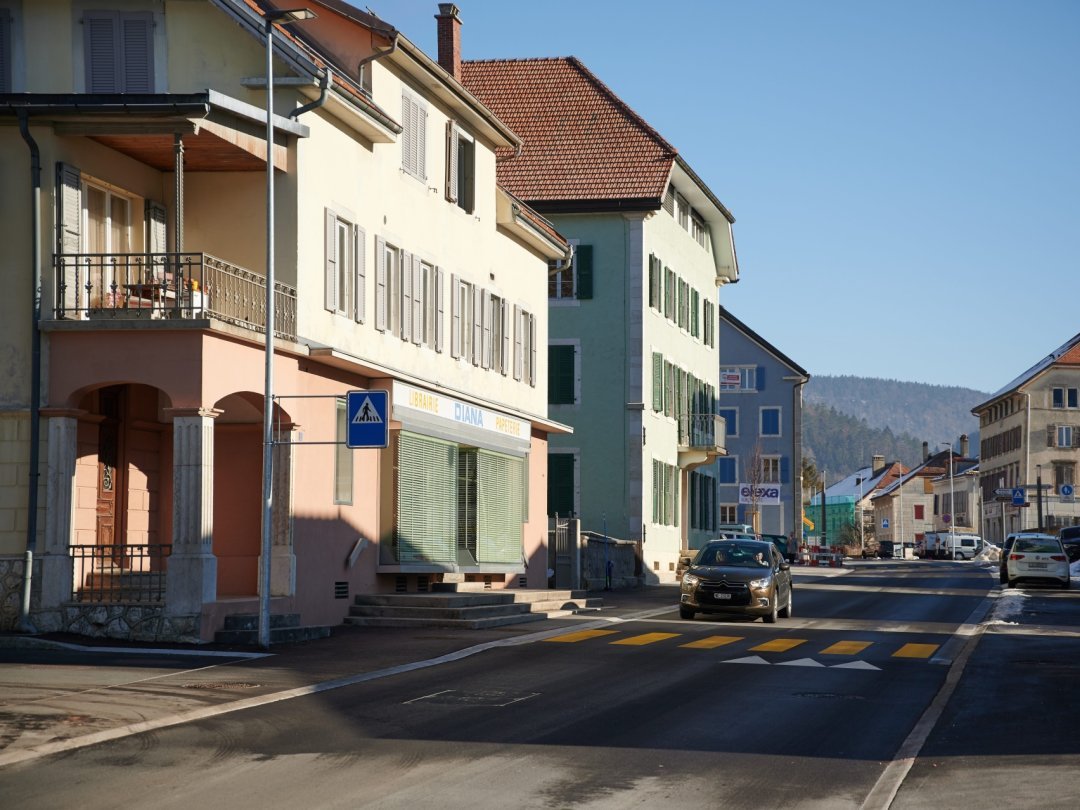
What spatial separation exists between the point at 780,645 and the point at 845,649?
39.8 inches

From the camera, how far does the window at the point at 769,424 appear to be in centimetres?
9519

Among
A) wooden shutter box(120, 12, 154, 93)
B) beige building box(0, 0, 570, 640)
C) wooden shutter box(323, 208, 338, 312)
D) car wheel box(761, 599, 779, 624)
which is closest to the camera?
beige building box(0, 0, 570, 640)

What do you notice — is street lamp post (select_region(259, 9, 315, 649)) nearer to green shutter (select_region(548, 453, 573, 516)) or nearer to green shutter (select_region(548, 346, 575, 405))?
green shutter (select_region(548, 453, 573, 516))

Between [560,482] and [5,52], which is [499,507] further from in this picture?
[5,52]

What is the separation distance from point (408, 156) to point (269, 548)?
11.0 meters

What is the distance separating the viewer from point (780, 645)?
25.0 m

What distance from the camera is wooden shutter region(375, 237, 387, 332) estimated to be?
30.4m

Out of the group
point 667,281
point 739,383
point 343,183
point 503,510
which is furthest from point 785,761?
point 739,383

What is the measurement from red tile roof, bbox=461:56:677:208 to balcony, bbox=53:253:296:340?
26.4 m

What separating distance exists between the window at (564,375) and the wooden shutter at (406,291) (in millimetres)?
19842

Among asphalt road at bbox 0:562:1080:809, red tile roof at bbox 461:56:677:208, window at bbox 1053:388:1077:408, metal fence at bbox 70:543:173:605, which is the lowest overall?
asphalt road at bbox 0:562:1080:809

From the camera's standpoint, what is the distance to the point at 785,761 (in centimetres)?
1298

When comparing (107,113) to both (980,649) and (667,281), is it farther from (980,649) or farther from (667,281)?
(667,281)

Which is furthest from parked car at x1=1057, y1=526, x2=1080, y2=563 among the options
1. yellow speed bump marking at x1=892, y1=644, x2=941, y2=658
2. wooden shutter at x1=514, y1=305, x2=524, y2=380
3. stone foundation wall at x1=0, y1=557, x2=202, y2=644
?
stone foundation wall at x1=0, y1=557, x2=202, y2=644
